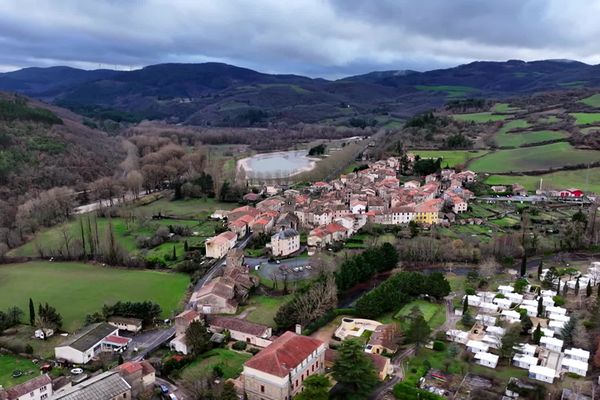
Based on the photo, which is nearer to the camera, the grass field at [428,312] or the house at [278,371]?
the house at [278,371]

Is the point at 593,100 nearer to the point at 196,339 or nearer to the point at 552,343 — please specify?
the point at 552,343

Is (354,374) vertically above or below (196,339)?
above

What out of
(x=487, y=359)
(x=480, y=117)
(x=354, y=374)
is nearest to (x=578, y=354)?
(x=487, y=359)

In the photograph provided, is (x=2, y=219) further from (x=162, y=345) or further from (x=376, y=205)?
(x=376, y=205)

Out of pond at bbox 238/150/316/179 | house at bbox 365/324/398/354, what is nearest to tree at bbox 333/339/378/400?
house at bbox 365/324/398/354

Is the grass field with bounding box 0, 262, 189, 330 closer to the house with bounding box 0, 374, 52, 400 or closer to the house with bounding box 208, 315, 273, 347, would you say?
the house with bounding box 208, 315, 273, 347

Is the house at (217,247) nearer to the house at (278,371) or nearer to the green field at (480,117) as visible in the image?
the house at (278,371)

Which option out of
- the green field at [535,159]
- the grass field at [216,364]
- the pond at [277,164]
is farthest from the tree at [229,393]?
the green field at [535,159]
